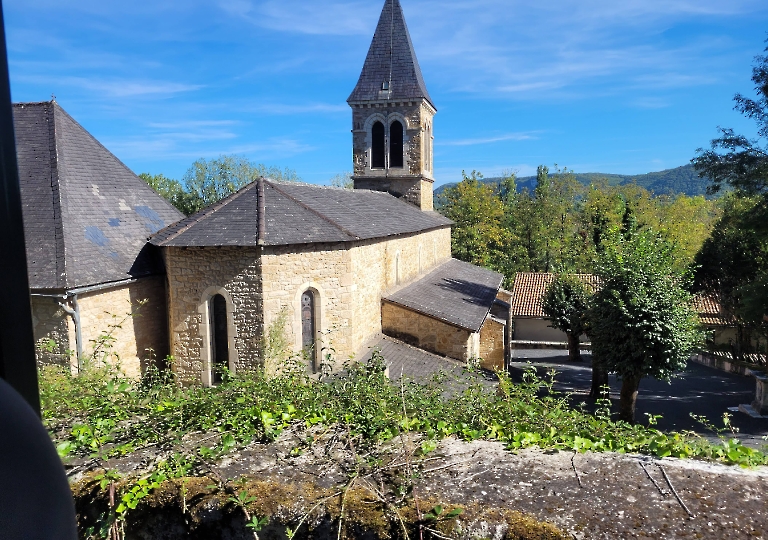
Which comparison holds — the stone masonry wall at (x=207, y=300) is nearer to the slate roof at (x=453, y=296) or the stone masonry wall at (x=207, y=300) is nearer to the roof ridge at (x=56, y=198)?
the roof ridge at (x=56, y=198)

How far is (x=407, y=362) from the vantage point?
13.8 meters

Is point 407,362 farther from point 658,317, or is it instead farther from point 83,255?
point 83,255

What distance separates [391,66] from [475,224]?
19.1 meters

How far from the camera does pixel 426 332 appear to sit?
50.1 ft

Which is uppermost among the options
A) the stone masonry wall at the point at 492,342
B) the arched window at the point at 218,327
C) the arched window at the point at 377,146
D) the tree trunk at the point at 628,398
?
the arched window at the point at 377,146

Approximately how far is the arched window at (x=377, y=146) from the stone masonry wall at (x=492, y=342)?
1066 cm

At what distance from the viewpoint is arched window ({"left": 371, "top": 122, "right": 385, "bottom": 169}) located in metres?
25.0

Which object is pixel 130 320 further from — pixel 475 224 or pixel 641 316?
pixel 475 224

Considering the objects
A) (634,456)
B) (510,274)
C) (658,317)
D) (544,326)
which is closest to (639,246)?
(658,317)

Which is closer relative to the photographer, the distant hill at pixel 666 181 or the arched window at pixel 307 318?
the arched window at pixel 307 318

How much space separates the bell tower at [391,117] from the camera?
24438mm

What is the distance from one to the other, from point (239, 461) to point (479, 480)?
1611mm

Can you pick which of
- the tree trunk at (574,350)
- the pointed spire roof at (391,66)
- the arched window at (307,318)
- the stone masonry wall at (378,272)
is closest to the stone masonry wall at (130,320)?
the arched window at (307,318)

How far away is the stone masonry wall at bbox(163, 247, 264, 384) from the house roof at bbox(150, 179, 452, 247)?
12.7 inches
